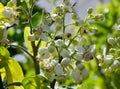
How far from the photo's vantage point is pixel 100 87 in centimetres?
175

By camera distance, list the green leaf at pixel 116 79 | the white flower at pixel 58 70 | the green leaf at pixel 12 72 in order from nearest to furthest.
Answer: the white flower at pixel 58 70 → the green leaf at pixel 12 72 → the green leaf at pixel 116 79

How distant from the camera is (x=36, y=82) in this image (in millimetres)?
969

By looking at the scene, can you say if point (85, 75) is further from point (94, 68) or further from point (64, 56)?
point (94, 68)

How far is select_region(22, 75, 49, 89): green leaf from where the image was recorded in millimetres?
961

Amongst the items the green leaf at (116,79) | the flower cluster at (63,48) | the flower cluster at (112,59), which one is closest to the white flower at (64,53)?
the flower cluster at (63,48)

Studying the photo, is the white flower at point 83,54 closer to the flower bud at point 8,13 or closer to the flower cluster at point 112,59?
the flower cluster at point 112,59

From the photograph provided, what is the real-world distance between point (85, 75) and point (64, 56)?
0.06 m

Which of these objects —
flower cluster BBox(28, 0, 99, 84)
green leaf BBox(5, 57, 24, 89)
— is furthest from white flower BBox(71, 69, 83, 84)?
green leaf BBox(5, 57, 24, 89)

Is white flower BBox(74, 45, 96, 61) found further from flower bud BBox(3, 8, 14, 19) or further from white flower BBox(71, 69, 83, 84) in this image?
flower bud BBox(3, 8, 14, 19)

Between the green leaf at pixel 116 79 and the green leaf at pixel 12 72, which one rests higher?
the green leaf at pixel 12 72

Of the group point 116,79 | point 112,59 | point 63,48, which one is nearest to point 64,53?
point 63,48

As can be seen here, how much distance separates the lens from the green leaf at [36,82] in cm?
96

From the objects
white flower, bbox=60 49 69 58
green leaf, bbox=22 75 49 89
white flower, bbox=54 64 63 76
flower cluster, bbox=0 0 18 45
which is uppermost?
flower cluster, bbox=0 0 18 45

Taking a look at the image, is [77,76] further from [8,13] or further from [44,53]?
[8,13]
